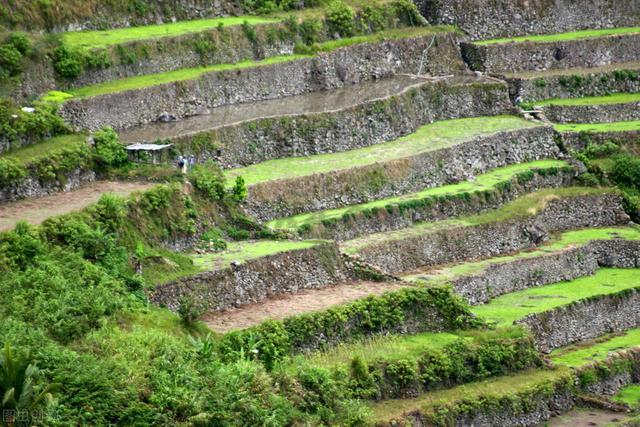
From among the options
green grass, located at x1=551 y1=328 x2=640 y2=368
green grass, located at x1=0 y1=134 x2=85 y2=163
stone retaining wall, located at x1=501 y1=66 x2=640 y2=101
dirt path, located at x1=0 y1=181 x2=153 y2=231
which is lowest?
green grass, located at x1=551 y1=328 x2=640 y2=368

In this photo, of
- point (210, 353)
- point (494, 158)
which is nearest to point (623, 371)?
point (494, 158)

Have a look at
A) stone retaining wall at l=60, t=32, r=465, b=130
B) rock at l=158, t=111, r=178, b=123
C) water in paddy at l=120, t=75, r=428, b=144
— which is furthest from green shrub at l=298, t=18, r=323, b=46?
rock at l=158, t=111, r=178, b=123

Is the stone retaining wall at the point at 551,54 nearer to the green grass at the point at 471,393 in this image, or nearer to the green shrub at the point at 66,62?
the green shrub at the point at 66,62

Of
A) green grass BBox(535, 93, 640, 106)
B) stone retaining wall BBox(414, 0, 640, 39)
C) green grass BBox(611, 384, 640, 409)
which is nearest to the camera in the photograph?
green grass BBox(611, 384, 640, 409)

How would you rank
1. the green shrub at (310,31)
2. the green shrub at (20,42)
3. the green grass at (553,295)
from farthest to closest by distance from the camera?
the green shrub at (310,31) → the green shrub at (20,42) → the green grass at (553,295)

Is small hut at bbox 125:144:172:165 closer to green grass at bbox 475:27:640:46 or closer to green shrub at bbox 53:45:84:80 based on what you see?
green shrub at bbox 53:45:84:80

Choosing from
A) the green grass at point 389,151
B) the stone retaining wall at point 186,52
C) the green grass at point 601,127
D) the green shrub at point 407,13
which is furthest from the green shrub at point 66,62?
the green grass at point 601,127
